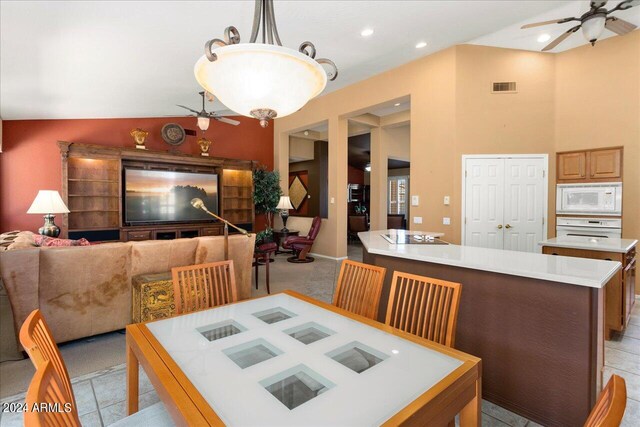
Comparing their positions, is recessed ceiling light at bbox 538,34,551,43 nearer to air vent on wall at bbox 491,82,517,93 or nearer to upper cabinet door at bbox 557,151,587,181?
air vent on wall at bbox 491,82,517,93

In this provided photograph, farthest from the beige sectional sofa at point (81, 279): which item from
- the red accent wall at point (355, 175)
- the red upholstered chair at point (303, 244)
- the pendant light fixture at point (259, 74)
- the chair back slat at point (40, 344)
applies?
the red accent wall at point (355, 175)

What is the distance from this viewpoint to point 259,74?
1375 millimetres

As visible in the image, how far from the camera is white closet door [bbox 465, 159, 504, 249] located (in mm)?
4648

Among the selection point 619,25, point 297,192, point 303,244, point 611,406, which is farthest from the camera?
point 297,192

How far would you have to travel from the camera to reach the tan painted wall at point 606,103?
13.4 feet

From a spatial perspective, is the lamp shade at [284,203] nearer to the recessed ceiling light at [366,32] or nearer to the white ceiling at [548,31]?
the recessed ceiling light at [366,32]

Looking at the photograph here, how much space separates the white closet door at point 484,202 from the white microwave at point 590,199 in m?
0.88

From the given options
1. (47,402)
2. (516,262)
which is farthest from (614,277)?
(47,402)

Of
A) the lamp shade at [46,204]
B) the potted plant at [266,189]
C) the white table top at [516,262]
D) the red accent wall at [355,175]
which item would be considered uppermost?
the red accent wall at [355,175]

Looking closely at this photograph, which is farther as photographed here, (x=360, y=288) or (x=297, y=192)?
(x=297, y=192)

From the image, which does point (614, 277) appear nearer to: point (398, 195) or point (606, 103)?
point (606, 103)

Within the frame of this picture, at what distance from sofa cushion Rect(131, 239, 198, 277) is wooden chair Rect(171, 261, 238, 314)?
1.16 m

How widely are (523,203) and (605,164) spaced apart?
1120 millimetres

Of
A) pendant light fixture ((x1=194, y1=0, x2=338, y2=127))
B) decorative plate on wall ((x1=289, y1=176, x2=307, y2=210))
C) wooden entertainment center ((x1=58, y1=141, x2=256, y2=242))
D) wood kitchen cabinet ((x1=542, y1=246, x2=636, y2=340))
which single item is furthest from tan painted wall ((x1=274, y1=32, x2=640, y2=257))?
decorative plate on wall ((x1=289, y1=176, x2=307, y2=210))
